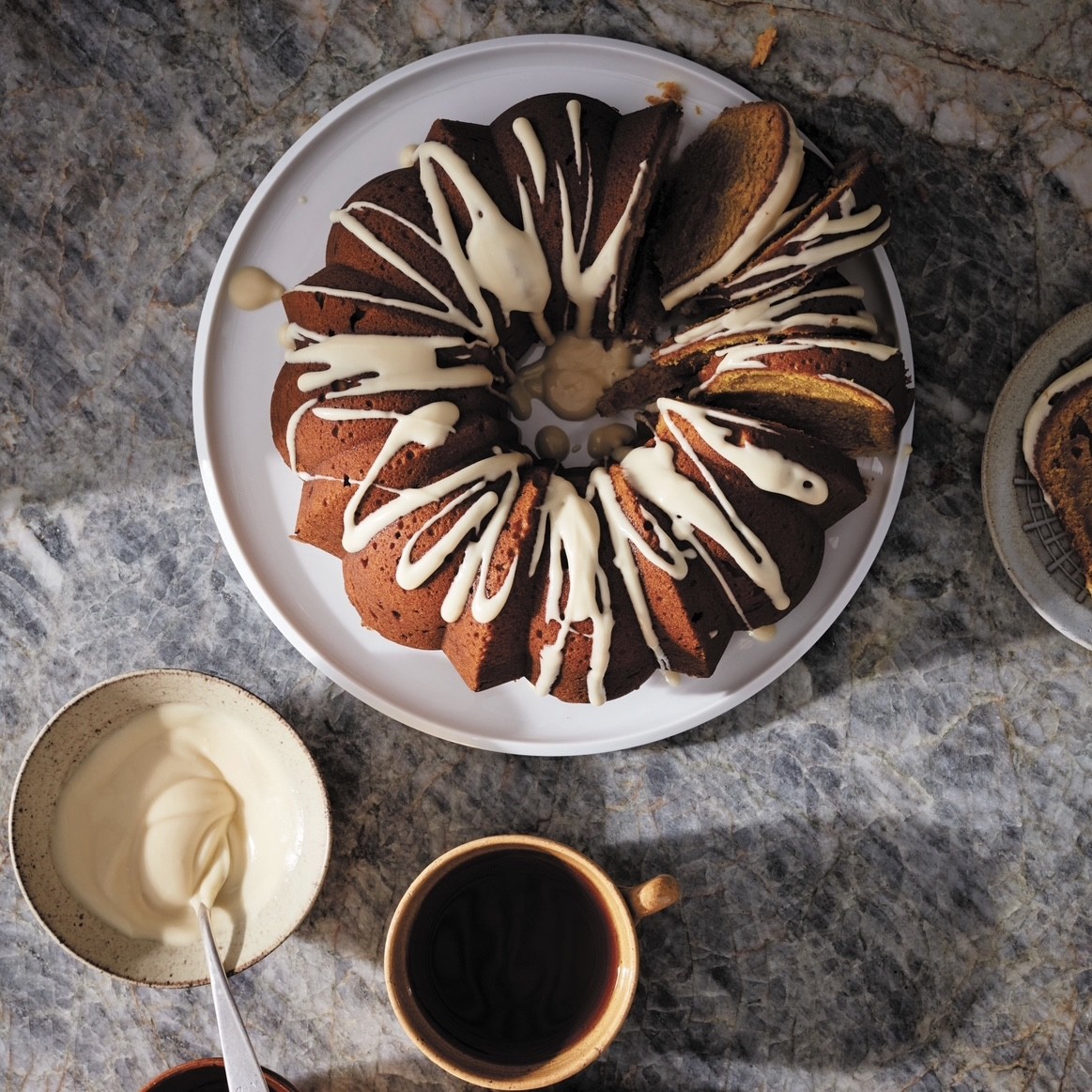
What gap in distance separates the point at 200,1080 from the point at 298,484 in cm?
124

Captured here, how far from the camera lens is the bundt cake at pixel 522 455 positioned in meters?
1.73

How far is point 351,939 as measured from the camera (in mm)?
2119

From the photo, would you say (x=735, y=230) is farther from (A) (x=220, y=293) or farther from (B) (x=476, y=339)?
(A) (x=220, y=293)

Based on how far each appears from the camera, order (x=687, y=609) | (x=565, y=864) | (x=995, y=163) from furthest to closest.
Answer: (x=995, y=163)
(x=565, y=864)
(x=687, y=609)

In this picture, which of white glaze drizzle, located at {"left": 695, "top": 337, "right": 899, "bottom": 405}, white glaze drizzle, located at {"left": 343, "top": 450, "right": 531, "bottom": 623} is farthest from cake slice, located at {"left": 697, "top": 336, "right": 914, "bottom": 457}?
white glaze drizzle, located at {"left": 343, "top": 450, "right": 531, "bottom": 623}

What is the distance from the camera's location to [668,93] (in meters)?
1.95

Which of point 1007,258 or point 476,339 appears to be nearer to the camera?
point 476,339

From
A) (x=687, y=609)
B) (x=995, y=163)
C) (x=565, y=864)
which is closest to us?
(x=687, y=609)

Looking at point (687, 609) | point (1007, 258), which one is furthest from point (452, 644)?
point (1007, 258)

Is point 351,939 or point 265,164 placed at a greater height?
point 265,164

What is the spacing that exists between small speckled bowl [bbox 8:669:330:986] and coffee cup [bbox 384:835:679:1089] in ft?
0.82

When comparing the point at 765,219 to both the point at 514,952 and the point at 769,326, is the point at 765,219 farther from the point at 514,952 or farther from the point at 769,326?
the point at 514,952

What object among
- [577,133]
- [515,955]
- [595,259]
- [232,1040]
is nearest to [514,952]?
[515,955]

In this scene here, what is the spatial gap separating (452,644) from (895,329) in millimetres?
1088
